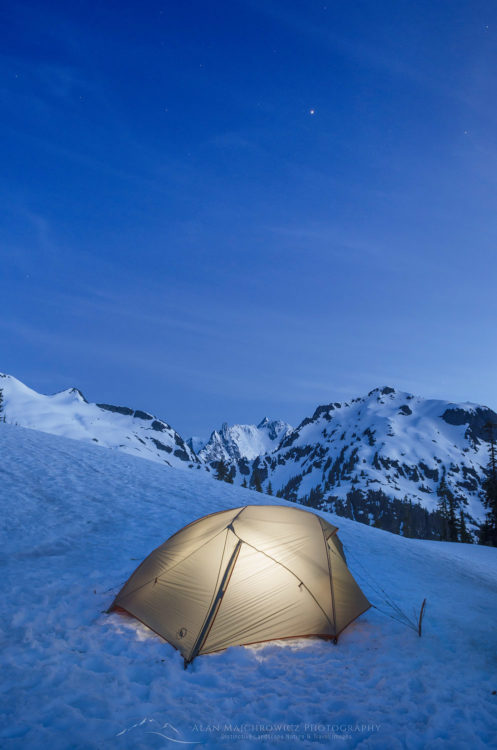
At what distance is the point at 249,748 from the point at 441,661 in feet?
14.6

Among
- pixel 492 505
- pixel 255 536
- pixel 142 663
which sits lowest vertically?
pixel 142 663

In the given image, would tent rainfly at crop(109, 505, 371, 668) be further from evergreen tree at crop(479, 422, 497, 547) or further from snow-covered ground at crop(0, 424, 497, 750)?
A: evergreen tree at crop(479, 422, 497, 547)

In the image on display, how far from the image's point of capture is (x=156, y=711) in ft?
16.2

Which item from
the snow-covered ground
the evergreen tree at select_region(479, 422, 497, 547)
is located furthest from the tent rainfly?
the evergreen tree at select_region(479, 422, 497, 547)

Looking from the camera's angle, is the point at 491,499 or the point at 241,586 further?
the point at 491,499

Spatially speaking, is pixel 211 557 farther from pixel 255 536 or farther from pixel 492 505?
pixel 492 505

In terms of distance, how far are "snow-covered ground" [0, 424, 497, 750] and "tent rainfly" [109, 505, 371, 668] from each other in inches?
11.1

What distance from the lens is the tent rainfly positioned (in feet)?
22.5

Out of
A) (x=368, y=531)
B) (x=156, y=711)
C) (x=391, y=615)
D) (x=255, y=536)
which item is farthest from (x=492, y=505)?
(x=156, y=711)

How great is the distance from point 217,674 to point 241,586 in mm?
1601

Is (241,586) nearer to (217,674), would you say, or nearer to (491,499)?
(217,674)

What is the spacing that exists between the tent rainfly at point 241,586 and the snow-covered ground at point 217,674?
28 cm

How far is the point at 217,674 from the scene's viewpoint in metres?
5.86

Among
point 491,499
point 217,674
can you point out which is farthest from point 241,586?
point 491,499
